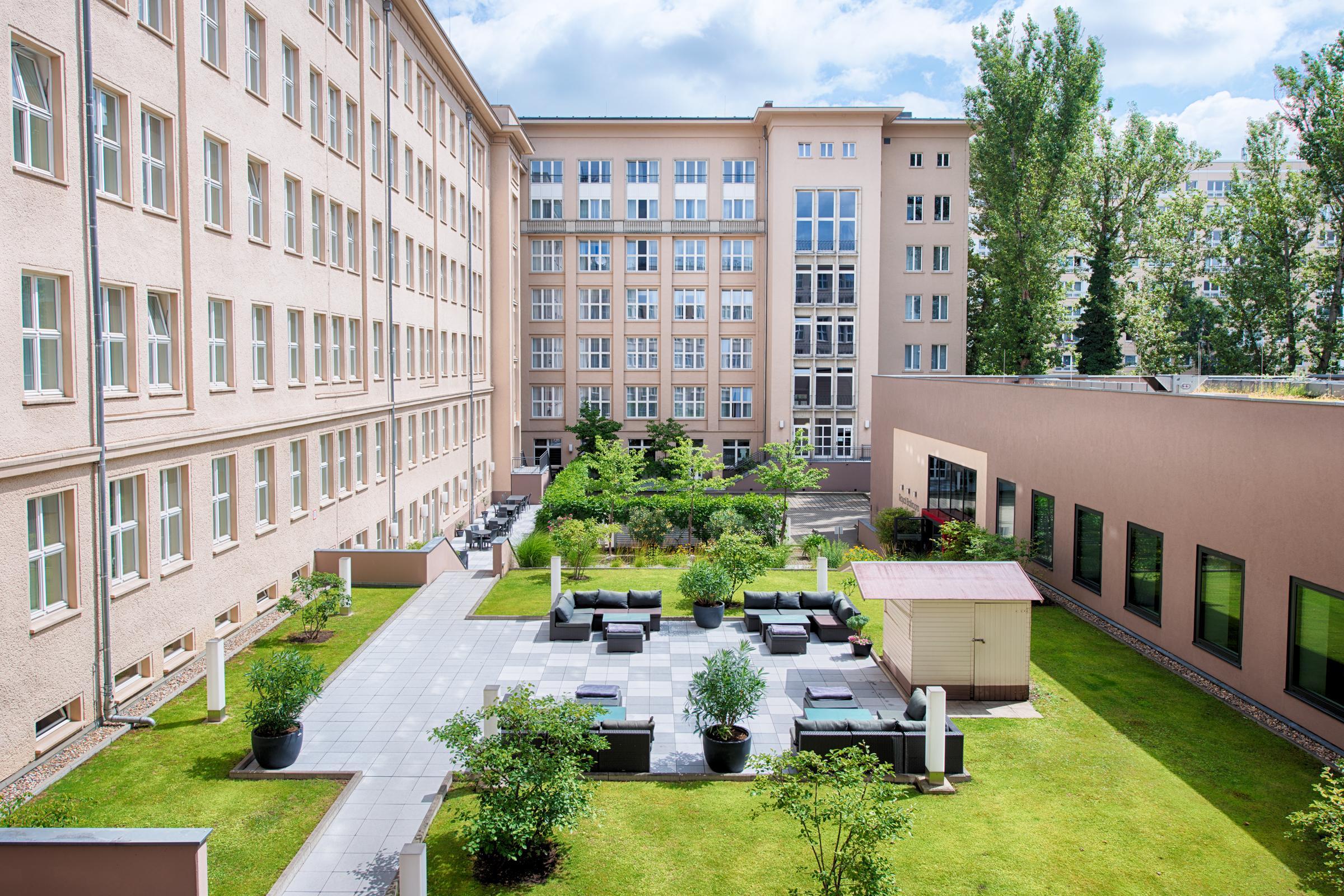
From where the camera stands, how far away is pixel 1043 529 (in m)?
22.1

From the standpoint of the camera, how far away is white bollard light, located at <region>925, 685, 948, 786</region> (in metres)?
11.3

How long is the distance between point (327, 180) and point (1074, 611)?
2043 cm

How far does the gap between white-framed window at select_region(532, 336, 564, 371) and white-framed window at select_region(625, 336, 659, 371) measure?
3.60 metres

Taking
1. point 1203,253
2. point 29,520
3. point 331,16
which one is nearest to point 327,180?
point 331,16

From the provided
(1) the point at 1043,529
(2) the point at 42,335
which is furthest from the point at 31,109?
(1) the point at 1043,529

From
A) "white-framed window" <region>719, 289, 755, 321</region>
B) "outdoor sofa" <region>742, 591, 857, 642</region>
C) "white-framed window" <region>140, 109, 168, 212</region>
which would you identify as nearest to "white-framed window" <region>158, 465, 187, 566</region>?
"white-framed window" <region>140, 109, 168, 212</region>

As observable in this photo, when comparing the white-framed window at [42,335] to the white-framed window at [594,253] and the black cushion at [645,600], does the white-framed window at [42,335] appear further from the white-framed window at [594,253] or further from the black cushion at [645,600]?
the white-framed window at [594,253]

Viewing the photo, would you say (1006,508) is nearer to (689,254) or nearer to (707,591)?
(707,591)

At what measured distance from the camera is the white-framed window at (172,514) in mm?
15242

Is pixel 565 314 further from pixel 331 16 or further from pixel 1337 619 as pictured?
pixel 1337 619

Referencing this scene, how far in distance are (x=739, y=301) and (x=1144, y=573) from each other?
111 feet

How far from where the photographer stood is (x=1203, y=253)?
132 ft

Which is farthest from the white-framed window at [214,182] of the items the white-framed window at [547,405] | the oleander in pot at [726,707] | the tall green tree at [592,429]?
the white-framed window at [547,405]

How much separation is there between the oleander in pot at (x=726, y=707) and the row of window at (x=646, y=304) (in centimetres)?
3858
